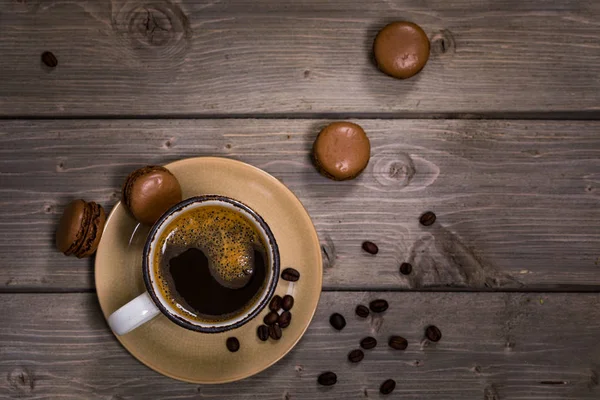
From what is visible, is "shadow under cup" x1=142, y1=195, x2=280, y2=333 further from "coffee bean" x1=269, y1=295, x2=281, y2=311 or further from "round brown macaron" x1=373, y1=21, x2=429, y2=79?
"round brown macaron" x1=373, y1=21, x2=429, y2=79

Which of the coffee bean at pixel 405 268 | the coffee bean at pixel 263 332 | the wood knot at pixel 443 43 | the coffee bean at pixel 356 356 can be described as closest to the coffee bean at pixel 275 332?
the coffee bean at pixel 263 332

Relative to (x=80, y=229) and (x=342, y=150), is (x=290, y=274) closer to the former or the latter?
(x=342, y=150)

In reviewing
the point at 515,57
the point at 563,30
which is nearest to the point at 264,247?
the point at 515,57

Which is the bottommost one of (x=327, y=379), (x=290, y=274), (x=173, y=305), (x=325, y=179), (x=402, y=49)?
(x=327, y=379)

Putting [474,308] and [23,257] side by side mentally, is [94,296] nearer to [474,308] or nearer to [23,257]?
[23,257]

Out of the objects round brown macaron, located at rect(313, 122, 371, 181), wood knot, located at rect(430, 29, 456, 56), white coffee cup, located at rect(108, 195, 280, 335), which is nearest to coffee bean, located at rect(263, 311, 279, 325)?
white coffee cup, located at rect(108, 195, 280, 335)

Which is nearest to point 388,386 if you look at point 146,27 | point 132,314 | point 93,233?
point 132,314
